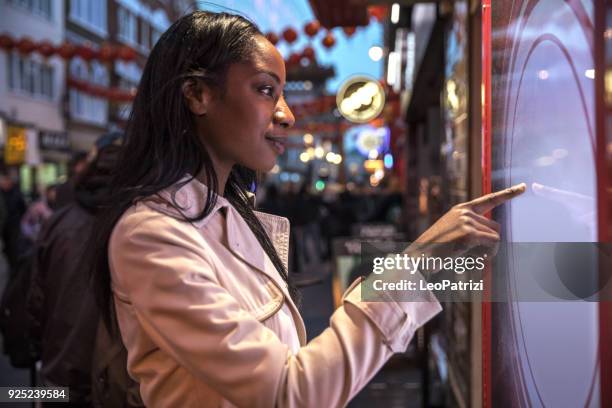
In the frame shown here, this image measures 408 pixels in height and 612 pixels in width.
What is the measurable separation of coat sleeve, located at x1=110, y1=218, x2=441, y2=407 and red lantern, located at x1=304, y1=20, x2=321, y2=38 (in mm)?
10669

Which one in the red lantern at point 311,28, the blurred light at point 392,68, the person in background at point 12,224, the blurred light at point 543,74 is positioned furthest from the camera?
the red lantern at point 311,28

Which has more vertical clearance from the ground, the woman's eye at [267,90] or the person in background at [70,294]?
the woman's eye at [267,90]

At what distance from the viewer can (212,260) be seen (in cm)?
129

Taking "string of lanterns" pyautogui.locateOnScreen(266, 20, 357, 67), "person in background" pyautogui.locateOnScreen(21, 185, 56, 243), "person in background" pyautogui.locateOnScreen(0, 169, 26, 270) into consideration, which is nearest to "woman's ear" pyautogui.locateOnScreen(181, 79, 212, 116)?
"person in background" pyautogui.locateOnScreen(0, 169, 26, 270)

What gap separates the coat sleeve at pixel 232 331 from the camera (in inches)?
46.0

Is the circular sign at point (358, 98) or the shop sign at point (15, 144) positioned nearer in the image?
the circular sign at point (358, 98)

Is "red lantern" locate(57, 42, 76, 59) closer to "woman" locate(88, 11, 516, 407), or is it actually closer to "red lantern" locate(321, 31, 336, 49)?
"red lantern" locate(321, 31, 336, 49)

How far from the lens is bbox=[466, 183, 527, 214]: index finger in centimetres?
119

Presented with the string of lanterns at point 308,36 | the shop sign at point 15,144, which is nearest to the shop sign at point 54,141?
the shop sign at point 15,144

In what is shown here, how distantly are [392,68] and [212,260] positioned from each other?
11021mm

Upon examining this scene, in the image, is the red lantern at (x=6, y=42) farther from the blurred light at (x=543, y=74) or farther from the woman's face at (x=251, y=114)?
the blurred light at (x=543, y=74)

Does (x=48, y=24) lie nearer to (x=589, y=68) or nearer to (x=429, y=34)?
(x=429, y=34)

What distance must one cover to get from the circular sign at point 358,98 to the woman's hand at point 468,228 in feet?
13.0

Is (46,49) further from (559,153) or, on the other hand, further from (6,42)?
(559,153)
